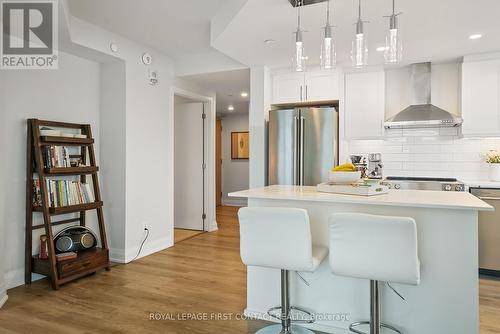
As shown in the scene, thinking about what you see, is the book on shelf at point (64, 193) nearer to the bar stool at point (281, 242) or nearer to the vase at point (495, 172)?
the bar stool at point (281, 242)

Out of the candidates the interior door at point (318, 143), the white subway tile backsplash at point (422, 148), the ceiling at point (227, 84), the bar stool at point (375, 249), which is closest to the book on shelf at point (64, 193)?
the ceiling at point (227, 84)

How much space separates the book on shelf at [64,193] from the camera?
3.14m

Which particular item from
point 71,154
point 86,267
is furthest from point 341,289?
point 71,154

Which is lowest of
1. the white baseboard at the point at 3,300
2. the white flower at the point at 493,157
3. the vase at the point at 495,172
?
the white baseboard at the point at 3,300

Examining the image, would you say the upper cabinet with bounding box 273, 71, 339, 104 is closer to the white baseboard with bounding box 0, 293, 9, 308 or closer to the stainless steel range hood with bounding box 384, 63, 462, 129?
the stainless steel range hood with bounding box 384, 63, 462, 129

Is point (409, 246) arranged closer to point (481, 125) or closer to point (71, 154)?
point (481, 125)

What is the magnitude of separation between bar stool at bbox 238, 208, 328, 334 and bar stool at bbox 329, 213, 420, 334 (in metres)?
0.15

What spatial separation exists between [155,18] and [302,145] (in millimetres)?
2079

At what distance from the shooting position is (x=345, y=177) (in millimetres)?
2352

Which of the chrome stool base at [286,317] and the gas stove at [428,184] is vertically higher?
the gas stove at [428,184]

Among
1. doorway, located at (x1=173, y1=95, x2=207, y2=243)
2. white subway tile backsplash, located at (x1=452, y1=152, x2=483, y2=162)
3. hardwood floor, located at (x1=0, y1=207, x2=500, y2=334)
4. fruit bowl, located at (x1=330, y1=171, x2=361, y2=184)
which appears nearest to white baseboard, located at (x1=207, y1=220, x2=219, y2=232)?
doorway, located at (x1=173, y1=95, x2=207, y2=243)

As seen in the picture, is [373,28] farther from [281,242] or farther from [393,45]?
[281,242]

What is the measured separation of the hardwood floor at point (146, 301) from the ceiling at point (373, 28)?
235cm

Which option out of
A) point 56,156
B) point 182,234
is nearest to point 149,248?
point 182,234
